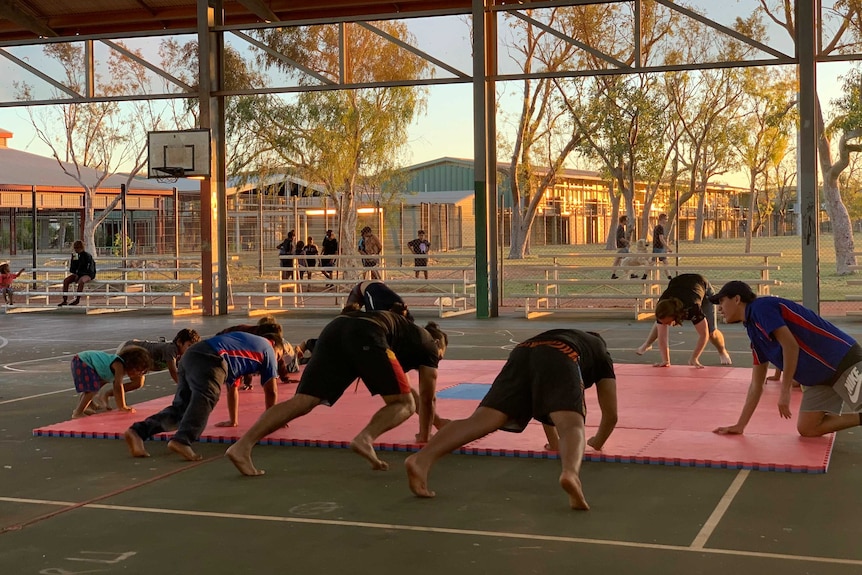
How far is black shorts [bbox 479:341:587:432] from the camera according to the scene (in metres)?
6.23

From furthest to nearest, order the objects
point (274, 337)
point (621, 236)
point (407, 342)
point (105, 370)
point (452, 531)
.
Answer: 1. point (621, 236)
2. point (274, 337)
3. point (105, 370)
4. point (407, 342)
5. point (452, 531)

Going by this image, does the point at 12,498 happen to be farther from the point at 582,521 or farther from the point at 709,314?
the point at 709,314

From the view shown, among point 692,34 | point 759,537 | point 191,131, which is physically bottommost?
point 759,537

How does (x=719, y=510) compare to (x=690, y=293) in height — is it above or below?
below

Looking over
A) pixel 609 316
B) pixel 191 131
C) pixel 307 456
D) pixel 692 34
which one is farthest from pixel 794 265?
pixel 307 456

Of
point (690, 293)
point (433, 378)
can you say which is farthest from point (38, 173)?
point (433, 378)

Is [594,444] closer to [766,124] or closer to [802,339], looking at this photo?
[802,339]

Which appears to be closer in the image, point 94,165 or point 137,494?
point 137,494

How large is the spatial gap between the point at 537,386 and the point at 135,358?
4.14 meters

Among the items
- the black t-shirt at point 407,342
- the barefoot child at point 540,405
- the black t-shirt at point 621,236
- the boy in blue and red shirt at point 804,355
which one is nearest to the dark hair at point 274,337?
the black t-shirt at point 407,342

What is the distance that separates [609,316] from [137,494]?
15.0 metres

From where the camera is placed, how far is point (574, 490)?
603 centimetres

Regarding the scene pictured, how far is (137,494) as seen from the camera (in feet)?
22.4

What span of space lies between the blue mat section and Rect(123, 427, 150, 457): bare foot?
3.37 m
